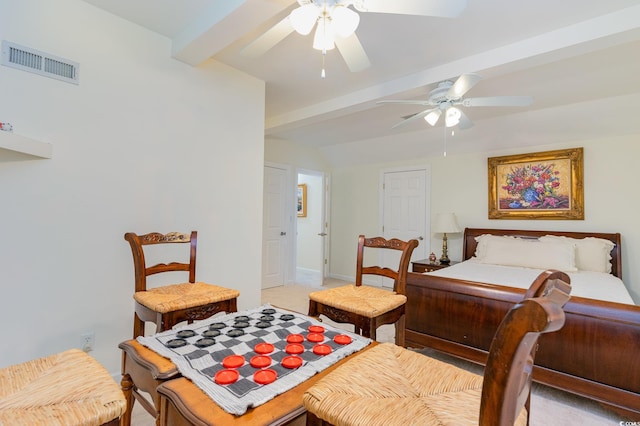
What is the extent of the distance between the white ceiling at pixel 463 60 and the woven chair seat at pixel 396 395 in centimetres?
191

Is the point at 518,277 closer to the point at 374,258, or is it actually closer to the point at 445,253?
the point at 445,253

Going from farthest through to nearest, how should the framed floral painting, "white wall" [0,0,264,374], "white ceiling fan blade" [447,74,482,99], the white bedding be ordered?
1. the framed floral painting
2. the white bedding
3. "white ceiling fan blade" [447,74,482,99]
4. "white wall" [0,0,264,374]

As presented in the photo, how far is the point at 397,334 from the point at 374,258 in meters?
3.63

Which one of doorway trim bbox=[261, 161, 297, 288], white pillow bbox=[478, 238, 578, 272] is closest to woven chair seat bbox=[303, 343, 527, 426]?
white pillow bbox=[478, 238, 578, 272]

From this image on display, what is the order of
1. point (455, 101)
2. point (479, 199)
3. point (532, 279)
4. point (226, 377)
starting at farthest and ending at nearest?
1. point (479, 199)
2. point (532, 279)
3. point (455, 101)
4. point (226, 377)

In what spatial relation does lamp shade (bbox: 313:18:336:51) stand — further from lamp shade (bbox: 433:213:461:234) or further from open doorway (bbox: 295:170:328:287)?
open doorway (bbox: 295:170:328:287)

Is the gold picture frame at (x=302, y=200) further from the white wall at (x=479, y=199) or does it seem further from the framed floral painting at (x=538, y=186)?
the framed floral painting at (x=538, y=186)

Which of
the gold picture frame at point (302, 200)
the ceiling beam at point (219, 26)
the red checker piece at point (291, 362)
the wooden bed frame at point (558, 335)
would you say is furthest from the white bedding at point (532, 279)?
the gold picture frame at point (302, 200)

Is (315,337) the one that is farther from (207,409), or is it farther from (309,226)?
(309,226)

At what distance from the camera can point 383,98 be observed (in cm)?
296

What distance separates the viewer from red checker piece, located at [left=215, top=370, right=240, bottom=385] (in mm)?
959

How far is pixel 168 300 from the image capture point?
164 centimetres

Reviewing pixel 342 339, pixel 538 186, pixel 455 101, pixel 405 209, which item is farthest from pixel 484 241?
pixel 342 339

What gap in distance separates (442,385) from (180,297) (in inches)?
55.4
